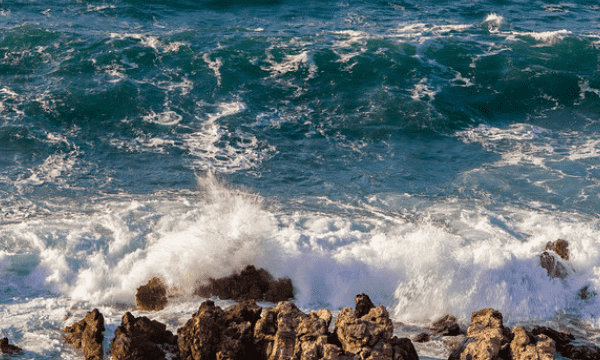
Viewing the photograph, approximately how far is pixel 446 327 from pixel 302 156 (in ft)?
24.9

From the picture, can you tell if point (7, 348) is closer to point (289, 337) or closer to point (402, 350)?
point (289, 337)

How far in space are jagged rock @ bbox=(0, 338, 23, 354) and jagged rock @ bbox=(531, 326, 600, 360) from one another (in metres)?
7.93

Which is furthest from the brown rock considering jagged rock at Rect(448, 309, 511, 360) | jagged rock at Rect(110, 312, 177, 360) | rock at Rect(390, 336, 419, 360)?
jagged rock at Rect(110, 312, 177, 360)

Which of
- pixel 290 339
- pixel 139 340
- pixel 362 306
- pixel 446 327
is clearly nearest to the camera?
pixel 290 339

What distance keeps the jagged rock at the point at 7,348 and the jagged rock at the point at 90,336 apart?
0.73 m

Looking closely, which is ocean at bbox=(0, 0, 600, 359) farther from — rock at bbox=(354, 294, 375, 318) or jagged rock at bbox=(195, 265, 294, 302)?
rock at bbox=(354, 294, 375, 318)

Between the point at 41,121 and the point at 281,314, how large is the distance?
12546mm

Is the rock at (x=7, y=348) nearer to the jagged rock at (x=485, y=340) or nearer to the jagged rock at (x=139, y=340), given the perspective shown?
A: the jagged rock at (x=139, y=340)

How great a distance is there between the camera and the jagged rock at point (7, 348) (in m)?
8.51

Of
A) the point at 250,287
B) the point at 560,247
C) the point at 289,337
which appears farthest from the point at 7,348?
the point at 560,247

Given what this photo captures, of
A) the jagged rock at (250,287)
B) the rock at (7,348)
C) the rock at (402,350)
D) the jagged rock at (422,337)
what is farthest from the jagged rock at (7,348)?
the jagged rock at (422,337)

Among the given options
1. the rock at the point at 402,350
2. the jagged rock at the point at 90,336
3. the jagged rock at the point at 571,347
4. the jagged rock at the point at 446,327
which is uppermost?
the rock at the point at 402,350

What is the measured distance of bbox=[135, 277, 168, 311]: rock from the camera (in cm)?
1024

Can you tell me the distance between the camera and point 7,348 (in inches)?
336
